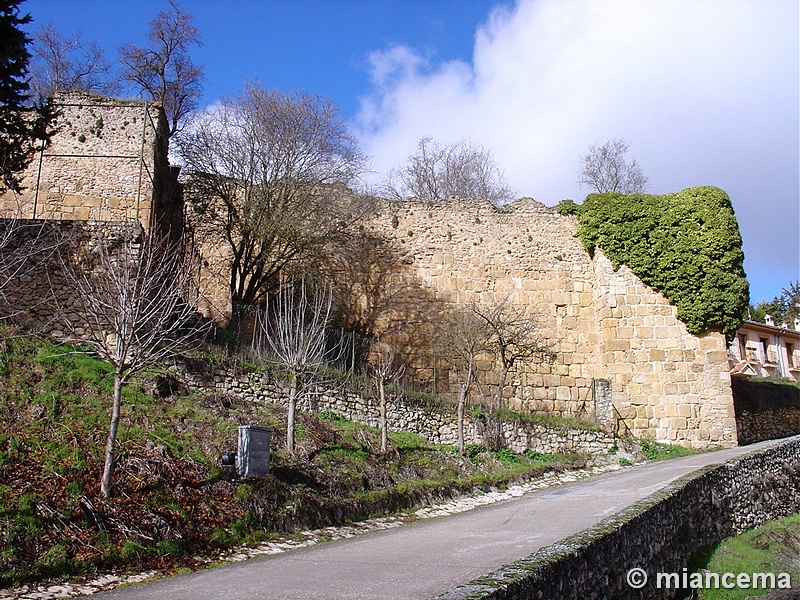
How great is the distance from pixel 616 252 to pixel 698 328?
128 inches

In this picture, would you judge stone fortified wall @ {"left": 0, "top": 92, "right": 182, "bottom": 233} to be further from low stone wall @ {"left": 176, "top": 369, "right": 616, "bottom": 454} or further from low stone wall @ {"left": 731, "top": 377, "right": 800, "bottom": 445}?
low stone wall @ {"left": 731, "top": 377, "right": 800, "bottom": 445}

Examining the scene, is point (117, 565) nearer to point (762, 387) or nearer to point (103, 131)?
point (103, 131)

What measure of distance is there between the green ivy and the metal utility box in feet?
46.7

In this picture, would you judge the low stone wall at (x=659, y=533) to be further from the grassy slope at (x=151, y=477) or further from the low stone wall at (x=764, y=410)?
the low stone wall at (x=764, y=410)

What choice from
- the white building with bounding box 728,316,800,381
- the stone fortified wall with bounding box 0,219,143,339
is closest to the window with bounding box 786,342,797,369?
the white building with bounding box 728,316,800,381

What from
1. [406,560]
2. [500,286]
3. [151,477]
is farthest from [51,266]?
[500,286]

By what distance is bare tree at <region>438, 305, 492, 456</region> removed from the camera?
19078 mm

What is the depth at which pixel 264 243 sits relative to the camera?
17.8m

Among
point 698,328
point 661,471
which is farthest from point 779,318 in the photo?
point 661,471

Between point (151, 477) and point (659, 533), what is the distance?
6644 millimetres

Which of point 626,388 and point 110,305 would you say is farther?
point 626,388

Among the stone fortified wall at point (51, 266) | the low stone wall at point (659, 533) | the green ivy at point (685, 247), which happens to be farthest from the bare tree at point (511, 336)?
the stone fortified wall at point (51, 266)

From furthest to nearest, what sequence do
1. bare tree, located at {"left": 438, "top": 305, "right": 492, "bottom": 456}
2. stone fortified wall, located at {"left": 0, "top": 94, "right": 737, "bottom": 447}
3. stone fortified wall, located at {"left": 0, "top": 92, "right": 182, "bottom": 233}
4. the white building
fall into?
the white building → bare tree, located at {"left": 438, "top": 305, "right": 492, "bottom": 456} → stone fortified wall, located at {"left": 0, "top": 94, "right": 737, "bottom": 447} → stone fortified wall, located at {"left": 0, "top": 92, "right": 182, "bottom": 233}

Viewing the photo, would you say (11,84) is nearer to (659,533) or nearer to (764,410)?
(659,533)
